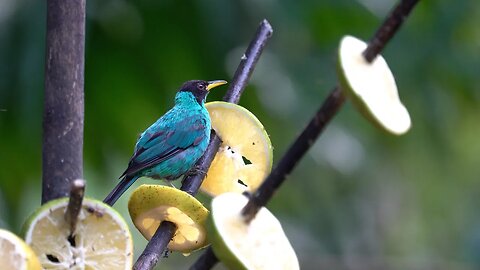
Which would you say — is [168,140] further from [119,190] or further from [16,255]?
[16,255]

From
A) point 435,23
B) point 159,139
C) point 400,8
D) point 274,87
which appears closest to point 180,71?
point 274,87

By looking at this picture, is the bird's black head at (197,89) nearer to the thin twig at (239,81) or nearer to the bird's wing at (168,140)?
the bird's wing at (168,140)

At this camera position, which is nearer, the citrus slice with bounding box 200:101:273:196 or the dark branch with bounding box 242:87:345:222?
the dark branch with bounding box 242:87:345:222

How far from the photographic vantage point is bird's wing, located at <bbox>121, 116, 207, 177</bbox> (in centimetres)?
310

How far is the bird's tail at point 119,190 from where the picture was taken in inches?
112

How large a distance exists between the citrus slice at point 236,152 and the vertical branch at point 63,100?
0.47 metres

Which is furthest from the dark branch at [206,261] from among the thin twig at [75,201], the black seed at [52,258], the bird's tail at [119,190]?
the bird's tail at [119,190]

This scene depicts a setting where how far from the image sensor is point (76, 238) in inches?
51.9

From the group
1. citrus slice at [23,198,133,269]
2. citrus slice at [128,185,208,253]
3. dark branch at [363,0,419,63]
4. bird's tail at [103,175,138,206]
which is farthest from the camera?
bird's tail at [103,175,138,206]

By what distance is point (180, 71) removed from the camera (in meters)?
4.08

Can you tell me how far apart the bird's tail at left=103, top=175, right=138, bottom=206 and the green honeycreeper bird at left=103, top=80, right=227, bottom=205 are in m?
0.07

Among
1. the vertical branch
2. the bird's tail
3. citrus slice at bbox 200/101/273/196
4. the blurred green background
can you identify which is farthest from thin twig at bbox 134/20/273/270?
the blurred green background

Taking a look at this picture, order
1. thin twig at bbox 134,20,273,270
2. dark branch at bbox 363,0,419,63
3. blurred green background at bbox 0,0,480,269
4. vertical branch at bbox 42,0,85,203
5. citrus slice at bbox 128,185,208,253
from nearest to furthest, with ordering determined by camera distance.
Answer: dark branch at bbox 363,0,419,63 < vertical branch at bbox 42,0,85,203 < citrus slice at bbox 128,185,208,253 < thin twig at bbox 134,20,273,270 < blurred green background at bbox 0,0,480,269

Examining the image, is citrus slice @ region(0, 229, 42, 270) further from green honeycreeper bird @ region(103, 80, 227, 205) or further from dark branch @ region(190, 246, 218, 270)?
green honeycreeper bird @ region(103, 80, 227, 205)
